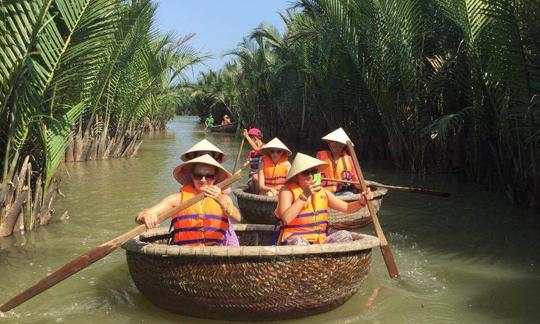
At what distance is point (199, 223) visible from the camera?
14.4 feet

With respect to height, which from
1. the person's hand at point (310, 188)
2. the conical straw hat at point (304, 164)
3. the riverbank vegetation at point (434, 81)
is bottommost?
the person's hand at point (310, 188)

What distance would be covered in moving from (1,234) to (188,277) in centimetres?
329

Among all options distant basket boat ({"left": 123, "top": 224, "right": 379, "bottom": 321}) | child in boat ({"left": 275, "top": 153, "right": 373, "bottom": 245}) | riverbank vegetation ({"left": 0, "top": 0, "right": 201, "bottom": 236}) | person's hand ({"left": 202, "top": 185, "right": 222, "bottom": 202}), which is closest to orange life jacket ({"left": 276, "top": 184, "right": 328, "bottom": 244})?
child in boat ({"left": 275, "top": 153, "right": 373, "bottom": 245})

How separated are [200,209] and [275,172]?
3.11 m

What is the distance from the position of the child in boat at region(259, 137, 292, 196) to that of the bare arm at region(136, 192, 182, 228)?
3000 mm

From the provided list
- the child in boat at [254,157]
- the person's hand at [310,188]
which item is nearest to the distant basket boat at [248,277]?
the person's hand at [310,188]

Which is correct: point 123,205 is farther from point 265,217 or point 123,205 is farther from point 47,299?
point 47,299

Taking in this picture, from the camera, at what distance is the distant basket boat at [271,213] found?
6.61 m

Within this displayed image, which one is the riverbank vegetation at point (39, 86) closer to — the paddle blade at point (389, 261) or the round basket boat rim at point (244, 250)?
the round basket boat rim at point (244, 250)

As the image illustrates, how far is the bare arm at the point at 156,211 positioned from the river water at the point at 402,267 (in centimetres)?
82

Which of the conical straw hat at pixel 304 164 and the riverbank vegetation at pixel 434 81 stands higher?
the riverbank vegetation at pixel 434 81

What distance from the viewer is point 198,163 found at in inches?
170

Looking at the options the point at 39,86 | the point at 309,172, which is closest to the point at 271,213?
the point at 309,172

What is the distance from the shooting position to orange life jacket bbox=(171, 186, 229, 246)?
438cm
